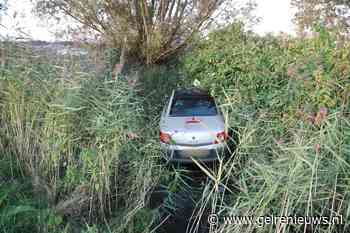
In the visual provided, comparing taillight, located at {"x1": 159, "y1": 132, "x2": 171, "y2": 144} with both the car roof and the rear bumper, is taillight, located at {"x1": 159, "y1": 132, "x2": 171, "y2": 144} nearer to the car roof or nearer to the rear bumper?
the rear bumper

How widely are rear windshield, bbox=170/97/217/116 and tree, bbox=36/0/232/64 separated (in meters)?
3.32

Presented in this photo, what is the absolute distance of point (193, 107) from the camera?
562 centimetres

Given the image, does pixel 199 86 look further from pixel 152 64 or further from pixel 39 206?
pixel 39 206

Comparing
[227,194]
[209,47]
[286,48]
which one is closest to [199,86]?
[209,47]

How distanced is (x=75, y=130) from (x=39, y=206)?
99cm

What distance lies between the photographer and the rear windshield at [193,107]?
5.47 meters

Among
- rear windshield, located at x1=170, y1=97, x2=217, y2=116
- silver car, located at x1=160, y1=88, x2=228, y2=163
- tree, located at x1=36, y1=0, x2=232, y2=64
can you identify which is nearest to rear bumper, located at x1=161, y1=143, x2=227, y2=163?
silver car, located at x1=160, y1=88, x2=228, y2=163

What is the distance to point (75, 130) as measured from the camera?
3703mm

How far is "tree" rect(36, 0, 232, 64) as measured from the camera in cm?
820

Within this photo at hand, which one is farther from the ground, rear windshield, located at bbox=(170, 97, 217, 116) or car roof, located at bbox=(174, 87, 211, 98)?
car roof, located at bbox=(174, 87, 211, 98)

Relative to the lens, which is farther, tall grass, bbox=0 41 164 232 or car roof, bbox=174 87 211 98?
car roof, bbox=174 87 211 98

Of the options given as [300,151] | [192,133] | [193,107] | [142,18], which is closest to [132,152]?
[192,133]

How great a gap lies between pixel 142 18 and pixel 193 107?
4066 millimetres

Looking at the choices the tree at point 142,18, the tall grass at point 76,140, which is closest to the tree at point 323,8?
the tree at point 142,18
